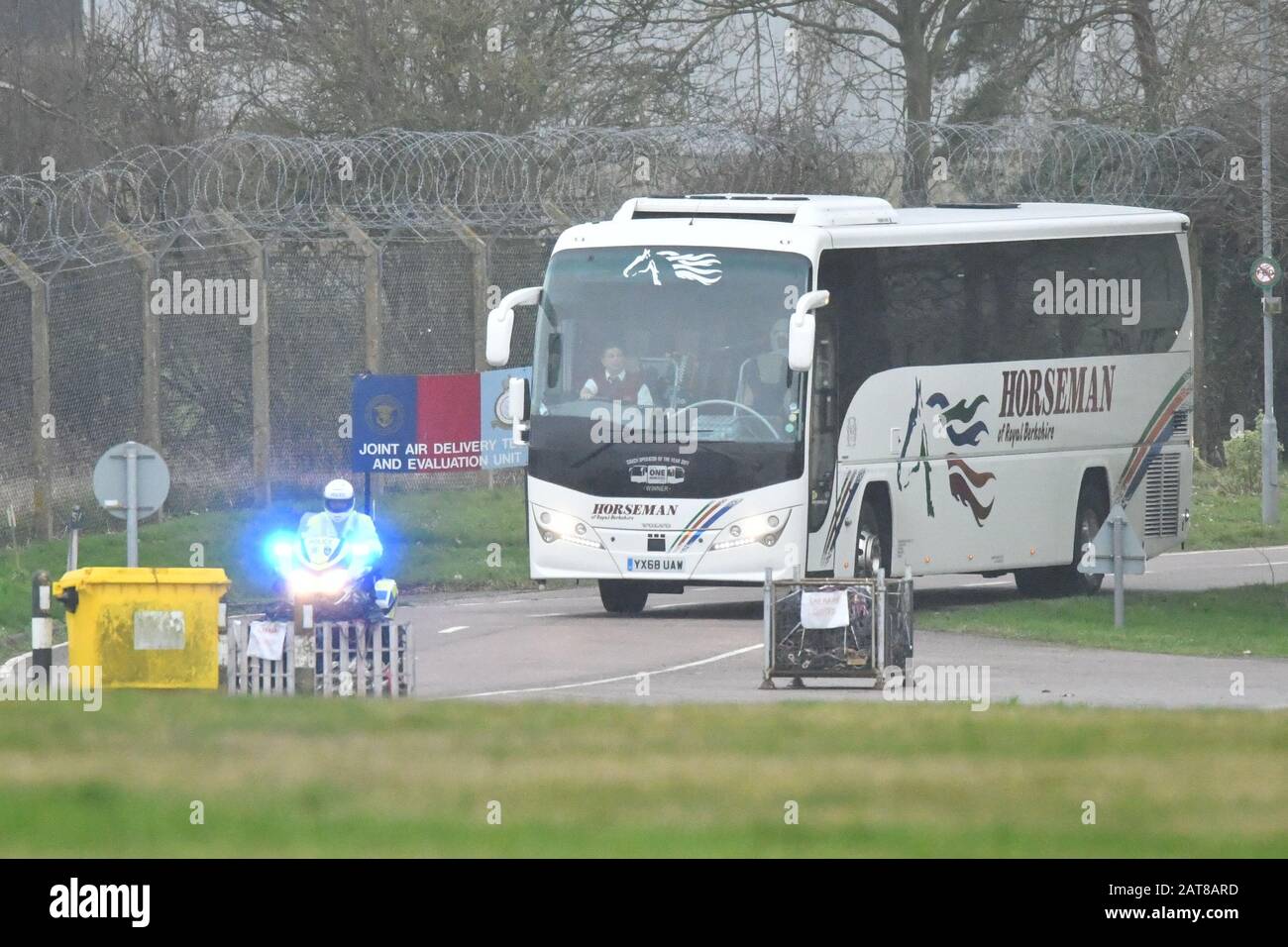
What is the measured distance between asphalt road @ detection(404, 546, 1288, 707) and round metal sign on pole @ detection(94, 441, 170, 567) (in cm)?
233

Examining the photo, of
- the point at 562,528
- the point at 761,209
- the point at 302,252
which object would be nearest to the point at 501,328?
the point at 562,528

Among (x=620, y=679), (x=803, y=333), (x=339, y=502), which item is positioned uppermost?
(x=803, y=333)

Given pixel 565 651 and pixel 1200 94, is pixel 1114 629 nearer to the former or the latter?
pixel 565 651

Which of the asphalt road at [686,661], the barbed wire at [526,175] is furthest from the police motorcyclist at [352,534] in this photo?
the barbed wire at [526,175]

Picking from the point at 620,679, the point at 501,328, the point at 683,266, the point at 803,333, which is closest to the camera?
the point at 620,679

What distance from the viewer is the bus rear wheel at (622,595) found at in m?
22.2

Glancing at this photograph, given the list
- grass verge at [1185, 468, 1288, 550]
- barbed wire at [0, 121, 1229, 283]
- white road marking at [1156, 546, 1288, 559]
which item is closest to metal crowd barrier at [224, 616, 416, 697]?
barbed wire at [0, 121, 1229, 283]

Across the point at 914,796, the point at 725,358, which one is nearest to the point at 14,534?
the point at 725,358

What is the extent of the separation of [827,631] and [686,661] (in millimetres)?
1866

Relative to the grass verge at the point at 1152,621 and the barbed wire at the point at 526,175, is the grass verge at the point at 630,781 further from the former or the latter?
the barbed wire at the point at 526,175

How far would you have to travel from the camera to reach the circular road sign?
18.0 meters

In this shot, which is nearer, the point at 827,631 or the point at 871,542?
the point at 827,631

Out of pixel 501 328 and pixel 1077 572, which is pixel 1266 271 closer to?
pixel 1077 572

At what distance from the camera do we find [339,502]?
16.8 m
